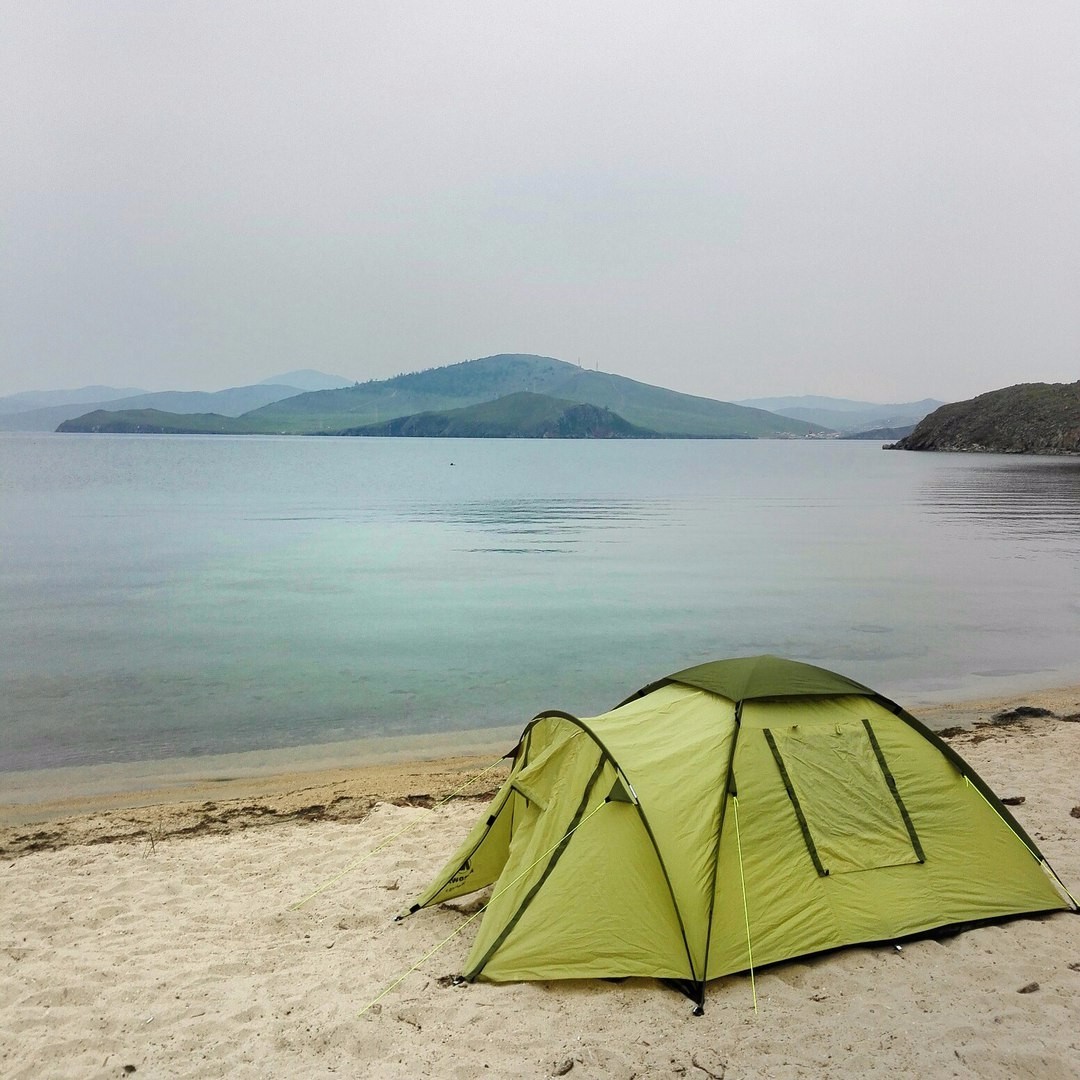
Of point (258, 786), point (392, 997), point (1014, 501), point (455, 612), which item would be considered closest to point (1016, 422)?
point (1014, 501)

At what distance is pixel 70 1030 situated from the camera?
609 centimetres

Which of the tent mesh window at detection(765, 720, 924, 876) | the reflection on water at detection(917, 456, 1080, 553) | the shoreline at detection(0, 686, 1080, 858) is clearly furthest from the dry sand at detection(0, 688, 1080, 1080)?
the reflection on water at detection(917, 456, 1080, 553)

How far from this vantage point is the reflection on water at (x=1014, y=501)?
4759 centimetres

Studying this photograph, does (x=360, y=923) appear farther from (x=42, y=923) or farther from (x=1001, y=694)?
(x=1001, y=694)

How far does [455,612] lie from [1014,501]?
2196 inches

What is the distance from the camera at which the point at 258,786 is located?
12.8 m

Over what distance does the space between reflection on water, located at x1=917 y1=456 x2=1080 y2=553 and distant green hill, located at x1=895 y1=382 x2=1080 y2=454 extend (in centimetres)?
4034

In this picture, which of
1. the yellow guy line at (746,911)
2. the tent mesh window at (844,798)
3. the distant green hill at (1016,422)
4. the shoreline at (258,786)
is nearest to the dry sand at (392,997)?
the yellow guy line at (746,911)

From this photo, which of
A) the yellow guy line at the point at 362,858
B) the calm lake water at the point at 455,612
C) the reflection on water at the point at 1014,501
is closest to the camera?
the yellow guy line at the point at 362,858

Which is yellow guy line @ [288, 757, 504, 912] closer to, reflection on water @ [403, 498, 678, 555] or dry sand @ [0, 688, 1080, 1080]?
dry sand @ [0, 688, 1080, 1080]

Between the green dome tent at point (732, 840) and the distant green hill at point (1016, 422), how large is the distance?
16200 cm

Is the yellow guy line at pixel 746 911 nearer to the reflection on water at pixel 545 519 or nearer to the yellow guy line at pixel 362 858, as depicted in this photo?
the yellow guy line at pixel 362 858

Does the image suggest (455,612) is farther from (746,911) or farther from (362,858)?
(746,911)

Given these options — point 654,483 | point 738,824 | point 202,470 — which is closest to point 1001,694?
point 738,824
